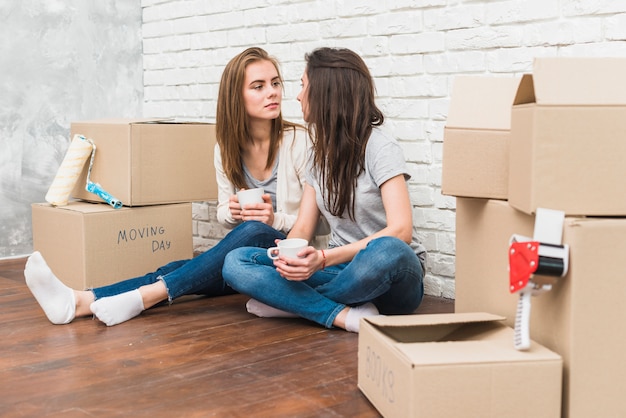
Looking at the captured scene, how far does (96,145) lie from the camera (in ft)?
9.28

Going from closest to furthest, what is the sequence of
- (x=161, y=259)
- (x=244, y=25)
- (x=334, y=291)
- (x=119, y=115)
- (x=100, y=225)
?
1. (x=334, y=291)
2. (x=100, y=225)
3. (x=161, y=259)
4. (x=244, y=25)
5. (x=119, y=115)

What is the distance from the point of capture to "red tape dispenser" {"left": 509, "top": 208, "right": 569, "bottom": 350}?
1.33 metres

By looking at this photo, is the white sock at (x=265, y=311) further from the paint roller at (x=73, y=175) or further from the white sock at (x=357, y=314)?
the paint roller at (x=73, y=175)

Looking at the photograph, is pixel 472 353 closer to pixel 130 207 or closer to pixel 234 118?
pixel 234 118

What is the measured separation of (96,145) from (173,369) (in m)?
1.25

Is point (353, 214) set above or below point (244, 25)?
below

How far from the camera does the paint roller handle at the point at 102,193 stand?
2.70 meters

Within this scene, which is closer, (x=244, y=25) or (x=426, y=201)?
(x=426, y=201)

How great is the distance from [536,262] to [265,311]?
113cm

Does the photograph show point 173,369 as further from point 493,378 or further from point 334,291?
point 493,378

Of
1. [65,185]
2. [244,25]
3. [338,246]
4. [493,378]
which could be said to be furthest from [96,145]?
[493,378]

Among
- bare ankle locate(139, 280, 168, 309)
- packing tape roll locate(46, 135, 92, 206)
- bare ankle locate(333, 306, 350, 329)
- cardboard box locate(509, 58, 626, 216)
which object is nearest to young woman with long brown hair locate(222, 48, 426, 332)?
bare ankle locate(333, 306, 350, 329)

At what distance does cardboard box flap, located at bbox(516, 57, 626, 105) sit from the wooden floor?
0.70 m

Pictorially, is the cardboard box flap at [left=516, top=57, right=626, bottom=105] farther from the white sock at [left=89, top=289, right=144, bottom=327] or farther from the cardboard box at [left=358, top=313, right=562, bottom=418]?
the white sock at [left=89, top=289, right=144, bottom=327]
